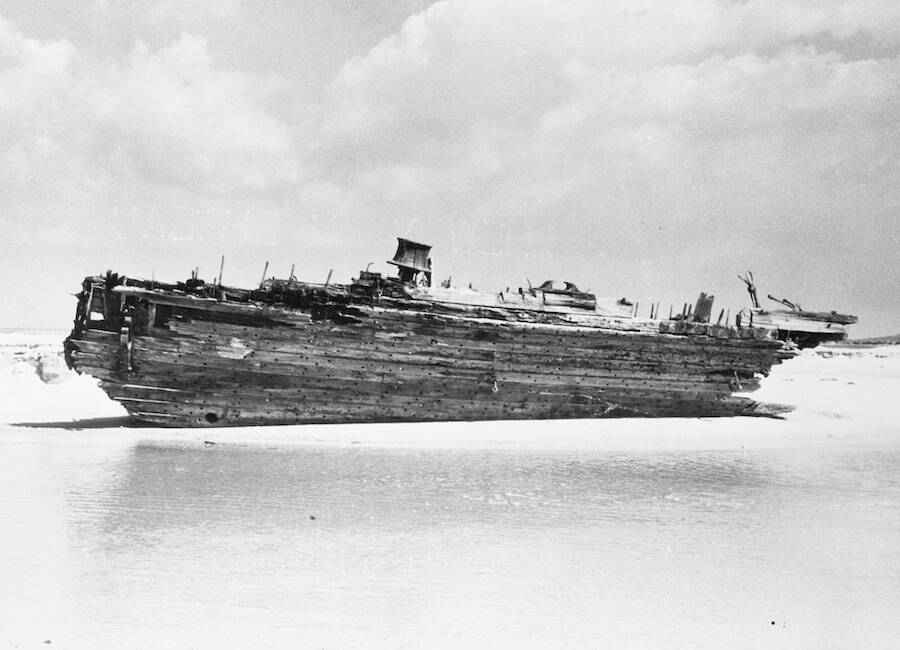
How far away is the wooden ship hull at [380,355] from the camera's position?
1555cm

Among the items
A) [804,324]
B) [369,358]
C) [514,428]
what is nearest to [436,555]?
[514,428]

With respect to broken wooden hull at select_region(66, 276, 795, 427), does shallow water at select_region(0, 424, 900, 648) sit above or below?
below

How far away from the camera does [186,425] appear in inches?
618

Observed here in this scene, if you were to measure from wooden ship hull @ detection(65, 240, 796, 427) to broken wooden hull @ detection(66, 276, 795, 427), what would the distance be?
0.09ft

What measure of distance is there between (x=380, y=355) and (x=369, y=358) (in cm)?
24

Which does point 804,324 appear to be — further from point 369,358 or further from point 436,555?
point 436,555

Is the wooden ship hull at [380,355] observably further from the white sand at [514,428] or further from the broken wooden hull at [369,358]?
the white sand at [514,428]

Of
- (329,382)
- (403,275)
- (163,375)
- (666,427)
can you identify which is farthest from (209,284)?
(666,427)

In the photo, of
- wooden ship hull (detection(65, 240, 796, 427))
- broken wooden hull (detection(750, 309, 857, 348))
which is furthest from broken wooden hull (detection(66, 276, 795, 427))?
broken wooden hull (detection(750, 309, 857, 348))

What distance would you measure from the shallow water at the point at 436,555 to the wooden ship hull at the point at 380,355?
4.36 meters

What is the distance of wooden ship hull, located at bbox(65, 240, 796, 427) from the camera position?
15555 mm

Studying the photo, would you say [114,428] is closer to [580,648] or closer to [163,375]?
[163,375]

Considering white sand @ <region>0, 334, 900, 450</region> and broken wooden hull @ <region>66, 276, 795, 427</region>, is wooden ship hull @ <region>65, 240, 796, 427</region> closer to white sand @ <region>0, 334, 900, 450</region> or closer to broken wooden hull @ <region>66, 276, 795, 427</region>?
broken wooden hull @ <region>66, 276, 795, 427</region>

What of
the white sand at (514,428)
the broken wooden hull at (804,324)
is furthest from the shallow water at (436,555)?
the broken wooden hull at (804,324)
